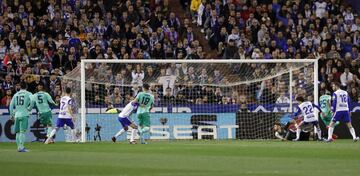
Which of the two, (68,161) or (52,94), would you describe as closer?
(68,161)

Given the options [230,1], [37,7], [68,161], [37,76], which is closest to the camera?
[68,161]

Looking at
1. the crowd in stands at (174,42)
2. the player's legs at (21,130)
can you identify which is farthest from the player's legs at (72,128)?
the player's legs at (21,130)

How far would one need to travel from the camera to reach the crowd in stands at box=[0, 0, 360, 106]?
3509 centimetres

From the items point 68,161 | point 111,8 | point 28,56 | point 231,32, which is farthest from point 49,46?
point 68,161

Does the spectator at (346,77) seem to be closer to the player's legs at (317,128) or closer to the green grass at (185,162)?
the player's legs at (317,128)

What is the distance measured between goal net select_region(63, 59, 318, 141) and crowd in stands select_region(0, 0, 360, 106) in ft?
0.16

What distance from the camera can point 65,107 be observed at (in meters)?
32.8

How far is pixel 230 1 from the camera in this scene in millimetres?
41094

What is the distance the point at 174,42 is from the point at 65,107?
24.1 ft

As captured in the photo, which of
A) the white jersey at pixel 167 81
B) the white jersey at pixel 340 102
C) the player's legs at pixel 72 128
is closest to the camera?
the white jersey at pixel 340 102

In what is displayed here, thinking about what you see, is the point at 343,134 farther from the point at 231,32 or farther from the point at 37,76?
the point at 37,76

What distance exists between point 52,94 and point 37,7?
14.7ft

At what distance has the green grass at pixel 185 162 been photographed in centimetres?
1717

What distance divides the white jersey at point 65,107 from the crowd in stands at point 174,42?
204cm
